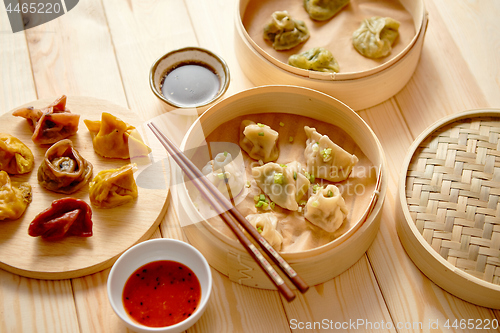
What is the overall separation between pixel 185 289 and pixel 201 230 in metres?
0.26

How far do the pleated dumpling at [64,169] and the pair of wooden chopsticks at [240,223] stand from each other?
0.41 m

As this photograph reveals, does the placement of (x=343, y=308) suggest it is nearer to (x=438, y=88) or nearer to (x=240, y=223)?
(x=240, y=223)

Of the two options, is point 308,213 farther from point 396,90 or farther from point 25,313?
point 25,313

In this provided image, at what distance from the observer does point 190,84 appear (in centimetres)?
269

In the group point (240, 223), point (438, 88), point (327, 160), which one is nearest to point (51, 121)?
point (240, 223)

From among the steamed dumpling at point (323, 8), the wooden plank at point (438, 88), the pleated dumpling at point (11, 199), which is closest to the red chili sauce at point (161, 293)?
the pleated dumpling at point (11, 199)

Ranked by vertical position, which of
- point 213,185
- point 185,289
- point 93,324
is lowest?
point 93,324

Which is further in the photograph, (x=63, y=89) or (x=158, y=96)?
(x=63, y=89)

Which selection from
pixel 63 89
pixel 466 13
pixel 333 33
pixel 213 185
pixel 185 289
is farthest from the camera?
pixel 466 13

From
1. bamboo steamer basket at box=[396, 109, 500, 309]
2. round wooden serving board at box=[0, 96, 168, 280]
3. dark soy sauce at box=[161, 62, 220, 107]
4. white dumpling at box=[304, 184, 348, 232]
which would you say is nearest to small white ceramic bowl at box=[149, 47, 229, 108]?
dark soy sauce at box=[161, 62, 220, 107]

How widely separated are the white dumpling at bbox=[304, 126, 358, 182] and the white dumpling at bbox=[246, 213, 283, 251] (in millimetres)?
390

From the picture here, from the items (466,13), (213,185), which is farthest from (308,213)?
(466,13)

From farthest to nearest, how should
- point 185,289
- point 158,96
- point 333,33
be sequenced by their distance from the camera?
point 333,33 < point 158,96 < point 185,289

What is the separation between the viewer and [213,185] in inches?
83.4
